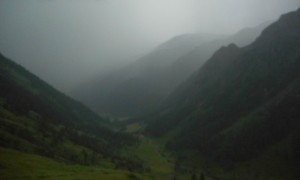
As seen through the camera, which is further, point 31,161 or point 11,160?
point 31,161

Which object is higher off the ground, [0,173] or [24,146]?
[24,146]

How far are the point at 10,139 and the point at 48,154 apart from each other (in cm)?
2370

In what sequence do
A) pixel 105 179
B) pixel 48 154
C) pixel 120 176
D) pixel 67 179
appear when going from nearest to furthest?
pixel 67 179
pixel 105 179
pixel 120 176
pixel 48 154

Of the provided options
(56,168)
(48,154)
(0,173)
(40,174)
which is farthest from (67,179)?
(48,154)

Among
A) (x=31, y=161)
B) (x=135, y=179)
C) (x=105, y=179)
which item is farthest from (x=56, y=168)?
(x=135, y=179)

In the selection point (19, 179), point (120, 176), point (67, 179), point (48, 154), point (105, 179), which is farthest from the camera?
point (48, 154)

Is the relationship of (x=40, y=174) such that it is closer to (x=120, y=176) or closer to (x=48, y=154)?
(x=120, y=176)

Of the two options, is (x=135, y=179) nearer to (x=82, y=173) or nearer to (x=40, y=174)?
(x=82, y=173)

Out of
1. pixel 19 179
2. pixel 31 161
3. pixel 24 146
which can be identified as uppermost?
pixel 24 146

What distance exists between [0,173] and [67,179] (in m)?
20.4

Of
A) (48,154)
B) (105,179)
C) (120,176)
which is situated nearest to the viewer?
(105,179)

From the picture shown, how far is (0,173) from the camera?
108 metres

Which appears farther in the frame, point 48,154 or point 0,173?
point 48,154

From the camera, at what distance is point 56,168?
141250mm
